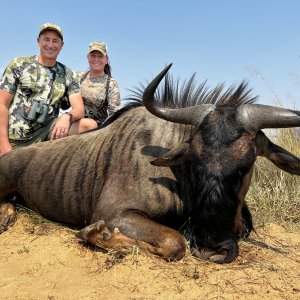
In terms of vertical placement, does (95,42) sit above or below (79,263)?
above

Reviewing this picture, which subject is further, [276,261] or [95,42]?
[95,42]

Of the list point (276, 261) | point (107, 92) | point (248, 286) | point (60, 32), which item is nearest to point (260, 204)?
point (276, 261)

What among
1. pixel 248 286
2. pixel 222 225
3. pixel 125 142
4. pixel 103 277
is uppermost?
pixel 125 142

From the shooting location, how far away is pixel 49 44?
6.09 meters

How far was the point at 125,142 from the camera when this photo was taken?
4.29 m

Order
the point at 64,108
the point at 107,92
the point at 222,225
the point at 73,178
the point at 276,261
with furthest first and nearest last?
the point at 107,92 → the point at 64,108 → the point at 73,178 → the point at 276,261 → the point at 222,225

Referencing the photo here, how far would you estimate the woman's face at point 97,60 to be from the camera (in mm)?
7246

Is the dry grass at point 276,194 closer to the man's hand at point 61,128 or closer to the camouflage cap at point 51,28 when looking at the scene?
the man's hand at point 61,128

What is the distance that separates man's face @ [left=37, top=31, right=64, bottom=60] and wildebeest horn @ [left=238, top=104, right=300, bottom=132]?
3397 millimetres

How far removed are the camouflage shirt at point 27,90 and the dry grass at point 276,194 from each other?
2.96 m

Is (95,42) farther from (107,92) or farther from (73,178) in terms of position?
(73,178)

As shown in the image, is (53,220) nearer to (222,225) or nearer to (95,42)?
(222,225)

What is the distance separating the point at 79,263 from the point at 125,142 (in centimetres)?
132

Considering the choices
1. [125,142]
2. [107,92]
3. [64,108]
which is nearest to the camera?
[125,142]
